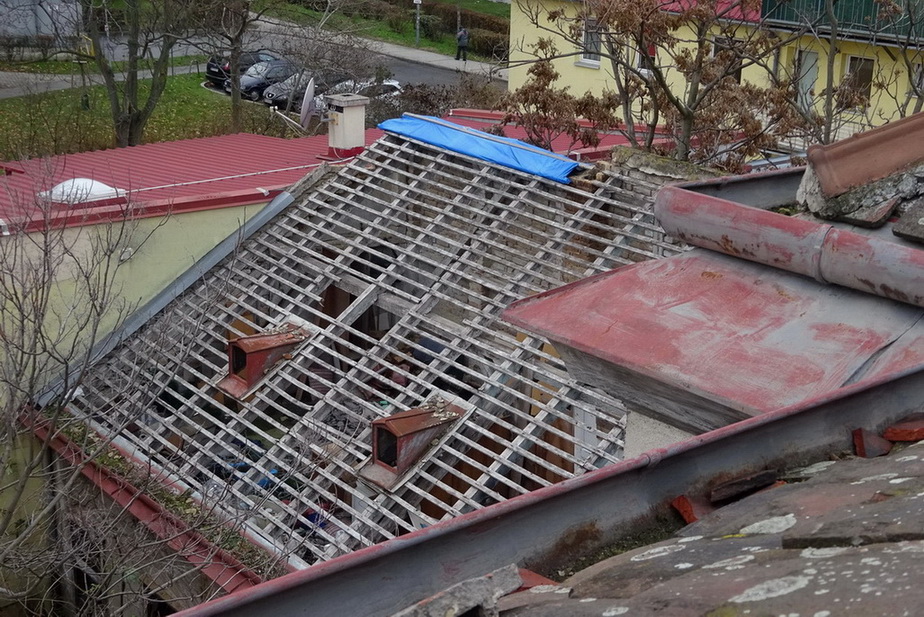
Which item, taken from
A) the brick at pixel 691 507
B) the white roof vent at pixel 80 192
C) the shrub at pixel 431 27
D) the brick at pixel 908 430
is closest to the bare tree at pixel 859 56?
the white roof vent at pixel 80 192

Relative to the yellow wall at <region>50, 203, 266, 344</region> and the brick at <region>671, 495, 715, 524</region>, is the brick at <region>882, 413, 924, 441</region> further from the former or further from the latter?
the yellow wall at <region>50, 203, 266, 344</region>

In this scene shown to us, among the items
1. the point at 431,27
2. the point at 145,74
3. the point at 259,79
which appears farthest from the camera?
the point at 431,27

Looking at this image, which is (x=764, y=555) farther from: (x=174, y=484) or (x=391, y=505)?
(x=174, y=484)

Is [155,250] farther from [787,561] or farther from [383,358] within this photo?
[787,561]

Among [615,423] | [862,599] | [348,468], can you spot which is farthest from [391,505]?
[862,599]

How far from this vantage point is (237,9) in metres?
25.8

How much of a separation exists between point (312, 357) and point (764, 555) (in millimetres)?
8808

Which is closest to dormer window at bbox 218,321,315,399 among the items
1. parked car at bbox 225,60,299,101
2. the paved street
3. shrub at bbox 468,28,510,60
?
the paved street

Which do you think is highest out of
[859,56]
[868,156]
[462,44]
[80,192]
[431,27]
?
[868,156]

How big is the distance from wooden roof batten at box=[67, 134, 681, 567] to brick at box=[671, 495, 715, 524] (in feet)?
17.5

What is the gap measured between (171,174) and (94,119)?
1585 centimetres

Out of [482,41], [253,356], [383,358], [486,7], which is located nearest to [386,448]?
[383,358]

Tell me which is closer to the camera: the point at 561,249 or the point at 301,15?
the point at 561,249

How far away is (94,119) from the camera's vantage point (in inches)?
1133
